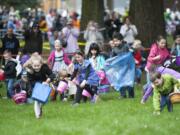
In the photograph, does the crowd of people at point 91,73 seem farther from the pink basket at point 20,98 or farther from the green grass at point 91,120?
the green grass at point 91,120

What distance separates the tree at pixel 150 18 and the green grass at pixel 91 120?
9915 mm

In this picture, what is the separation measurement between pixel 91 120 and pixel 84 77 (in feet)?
9.71

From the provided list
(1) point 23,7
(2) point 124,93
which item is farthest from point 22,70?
(1) point 23,7

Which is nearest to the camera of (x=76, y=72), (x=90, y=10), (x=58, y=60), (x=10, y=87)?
(x=76, y=72)

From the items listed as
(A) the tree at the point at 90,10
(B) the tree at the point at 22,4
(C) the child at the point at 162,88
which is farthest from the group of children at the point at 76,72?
(B) the tree at the point at 22,4

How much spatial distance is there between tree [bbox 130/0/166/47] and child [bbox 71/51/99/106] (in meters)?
9.76

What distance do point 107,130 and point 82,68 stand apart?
425 cm

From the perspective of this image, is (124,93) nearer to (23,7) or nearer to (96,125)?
(96,125)

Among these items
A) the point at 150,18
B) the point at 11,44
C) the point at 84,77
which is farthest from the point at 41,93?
the point at 150,18

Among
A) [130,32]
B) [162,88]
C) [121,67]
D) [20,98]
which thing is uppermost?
[162,88]

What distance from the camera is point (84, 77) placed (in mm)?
15758

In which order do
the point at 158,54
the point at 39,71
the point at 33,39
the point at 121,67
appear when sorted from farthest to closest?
the point at 33,39
the point at 158,54
the point at 121,67
the point at 39,71

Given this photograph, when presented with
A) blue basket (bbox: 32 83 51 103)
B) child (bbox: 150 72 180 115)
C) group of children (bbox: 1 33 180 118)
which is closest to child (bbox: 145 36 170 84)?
group of children (bbox: 1 33 180 118)

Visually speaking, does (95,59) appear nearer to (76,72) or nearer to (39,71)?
(76,72)
